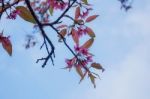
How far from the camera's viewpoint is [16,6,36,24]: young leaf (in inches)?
80.4

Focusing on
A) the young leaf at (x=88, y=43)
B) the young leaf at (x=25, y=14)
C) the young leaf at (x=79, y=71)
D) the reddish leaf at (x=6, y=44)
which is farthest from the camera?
the young leaf at (x=88, y=43)

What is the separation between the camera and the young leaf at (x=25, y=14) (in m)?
2.04

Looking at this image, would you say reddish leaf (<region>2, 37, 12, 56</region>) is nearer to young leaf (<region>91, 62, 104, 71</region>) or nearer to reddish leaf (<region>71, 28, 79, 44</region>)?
reddish leaf (<region>71, 28, 79, 44</region>)

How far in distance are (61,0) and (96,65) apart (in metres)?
0.46

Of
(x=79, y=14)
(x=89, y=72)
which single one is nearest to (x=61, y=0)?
(x=79, y=14)

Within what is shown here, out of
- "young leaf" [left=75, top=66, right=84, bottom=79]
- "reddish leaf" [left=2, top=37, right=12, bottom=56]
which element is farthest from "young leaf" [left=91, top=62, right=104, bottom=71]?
"reddish leaf" [left=2, top=37, right=12, bottom=56]

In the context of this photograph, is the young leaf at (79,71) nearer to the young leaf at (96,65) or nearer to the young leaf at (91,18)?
the young leaf at (96,65)

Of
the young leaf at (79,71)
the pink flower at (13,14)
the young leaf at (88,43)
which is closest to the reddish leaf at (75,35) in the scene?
the young leaf at (88,43)

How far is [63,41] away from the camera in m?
2.21

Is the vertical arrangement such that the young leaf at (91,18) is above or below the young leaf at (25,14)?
below

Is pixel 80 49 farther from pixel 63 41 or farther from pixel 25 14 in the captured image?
pixel 25 14

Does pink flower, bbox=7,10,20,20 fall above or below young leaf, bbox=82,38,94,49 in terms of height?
above

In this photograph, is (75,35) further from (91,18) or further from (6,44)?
(6,44)

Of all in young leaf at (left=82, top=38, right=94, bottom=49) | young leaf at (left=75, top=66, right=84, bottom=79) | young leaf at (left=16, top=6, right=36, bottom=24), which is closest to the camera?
young leaf at (left=16, top=6, right=36, bottom=24)
